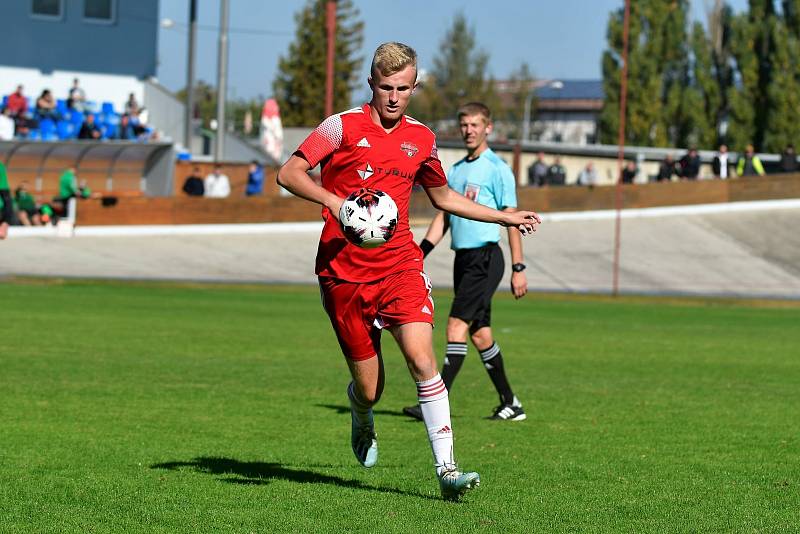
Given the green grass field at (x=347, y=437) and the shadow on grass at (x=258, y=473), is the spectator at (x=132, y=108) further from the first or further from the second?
the shadow on grass at (x=258, y=473)

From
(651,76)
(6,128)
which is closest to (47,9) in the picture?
(6,128)

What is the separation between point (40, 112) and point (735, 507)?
4038cm

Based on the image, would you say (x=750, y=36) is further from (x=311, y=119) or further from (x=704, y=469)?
(x=704, y=469)

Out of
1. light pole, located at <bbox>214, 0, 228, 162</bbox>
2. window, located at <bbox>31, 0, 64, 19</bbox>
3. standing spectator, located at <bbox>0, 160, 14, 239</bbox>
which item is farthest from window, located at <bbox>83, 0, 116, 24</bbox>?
standing spectator, located at <bbox>0, 160, 14, 239</bbox>

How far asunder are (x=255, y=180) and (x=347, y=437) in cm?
3668

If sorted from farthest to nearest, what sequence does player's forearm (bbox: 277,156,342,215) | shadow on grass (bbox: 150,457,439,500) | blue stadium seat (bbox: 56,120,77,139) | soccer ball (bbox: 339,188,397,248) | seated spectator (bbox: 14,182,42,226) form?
blue stadium seat (bbox: 56,120,77,139)
seated spectator (bbox: 14,182,42,226)
shadow on grass (bbox: 150,457,439,500)
player's forearm (bbox: 277,156,342,215)
soccer ball (bbox: 339,188,397,248)

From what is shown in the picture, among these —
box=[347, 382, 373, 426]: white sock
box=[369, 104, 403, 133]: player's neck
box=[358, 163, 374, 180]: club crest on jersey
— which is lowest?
box=[347, 382, 373, 426]: white sock

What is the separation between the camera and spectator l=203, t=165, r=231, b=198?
45.1 m

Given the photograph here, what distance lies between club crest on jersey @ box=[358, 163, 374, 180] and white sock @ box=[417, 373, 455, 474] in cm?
111

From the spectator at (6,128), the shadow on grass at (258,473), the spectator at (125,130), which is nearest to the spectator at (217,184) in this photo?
the spectator at (125,130)

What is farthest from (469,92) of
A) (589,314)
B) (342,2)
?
(589,314)

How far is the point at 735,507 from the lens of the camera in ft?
22.4

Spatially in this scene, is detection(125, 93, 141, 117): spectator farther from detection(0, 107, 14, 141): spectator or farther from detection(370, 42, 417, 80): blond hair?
detection(370, 42, 417, 80): blond hair

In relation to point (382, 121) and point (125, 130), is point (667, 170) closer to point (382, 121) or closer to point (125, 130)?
point (125, 130)
